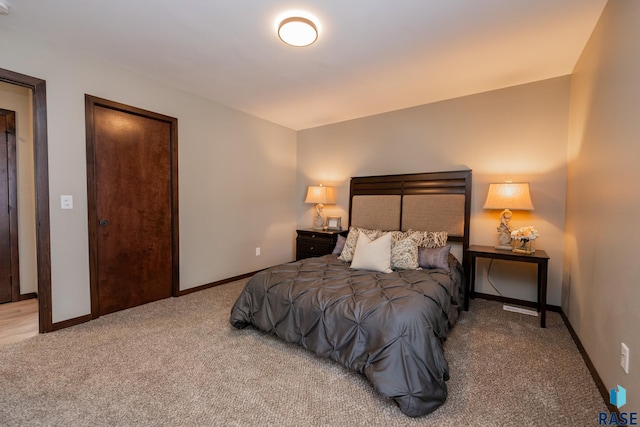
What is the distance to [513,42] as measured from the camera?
223 centimetres

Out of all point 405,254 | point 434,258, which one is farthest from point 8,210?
point 434,258

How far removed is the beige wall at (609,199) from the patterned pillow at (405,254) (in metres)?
1.26

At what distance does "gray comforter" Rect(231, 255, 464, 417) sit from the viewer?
5.16 feet

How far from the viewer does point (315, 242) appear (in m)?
4.07

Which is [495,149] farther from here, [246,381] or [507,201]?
[246,381]

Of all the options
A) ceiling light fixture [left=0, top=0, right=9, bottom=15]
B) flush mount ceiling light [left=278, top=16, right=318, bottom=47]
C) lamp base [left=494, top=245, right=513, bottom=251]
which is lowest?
lamp base [left=494, top=245, right=513, bottom=251]

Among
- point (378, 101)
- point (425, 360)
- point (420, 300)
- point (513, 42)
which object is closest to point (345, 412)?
point (425, 360)

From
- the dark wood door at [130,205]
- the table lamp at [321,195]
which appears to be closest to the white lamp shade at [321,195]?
the table lamp at [321,195]

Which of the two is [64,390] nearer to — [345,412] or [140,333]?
[140,333]

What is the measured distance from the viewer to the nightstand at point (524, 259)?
8.21 ft

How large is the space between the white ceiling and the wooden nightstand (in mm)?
1872

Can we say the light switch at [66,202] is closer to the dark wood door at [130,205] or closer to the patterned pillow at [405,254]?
the dark wood door at [130,205]

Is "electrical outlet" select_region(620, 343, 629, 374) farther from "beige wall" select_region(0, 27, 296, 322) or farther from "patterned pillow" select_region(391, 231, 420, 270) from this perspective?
"beige wall" select_region(0, 27, 296, 322)

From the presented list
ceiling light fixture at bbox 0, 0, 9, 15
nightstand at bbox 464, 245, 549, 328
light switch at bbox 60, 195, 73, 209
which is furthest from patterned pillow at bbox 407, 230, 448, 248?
ceiling light fixture at bbox 0, 0, 9, 15
